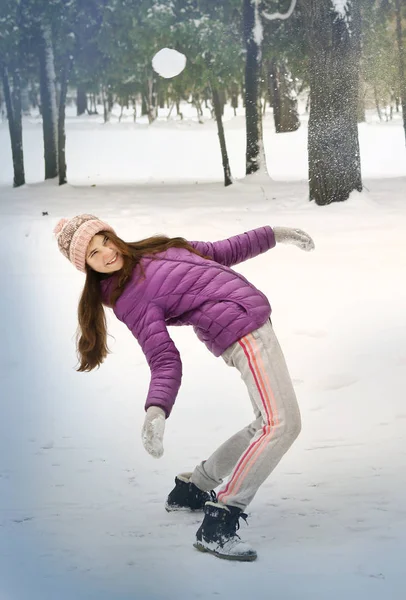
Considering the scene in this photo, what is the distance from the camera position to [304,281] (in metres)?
4.30

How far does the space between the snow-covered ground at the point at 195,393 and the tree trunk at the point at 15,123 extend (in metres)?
0.05

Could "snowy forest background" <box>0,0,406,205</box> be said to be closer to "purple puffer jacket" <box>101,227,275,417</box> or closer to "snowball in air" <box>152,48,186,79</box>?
"snowball in air" <box>152,48,186,79</box>

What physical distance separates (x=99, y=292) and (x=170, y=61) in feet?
9.82

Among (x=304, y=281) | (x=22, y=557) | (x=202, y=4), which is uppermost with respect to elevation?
(x=202, y=4)

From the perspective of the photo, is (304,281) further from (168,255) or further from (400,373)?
(168,255)

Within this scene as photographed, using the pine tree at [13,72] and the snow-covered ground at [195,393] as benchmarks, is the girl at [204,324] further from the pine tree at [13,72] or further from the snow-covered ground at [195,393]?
the pine tree at [13,72]

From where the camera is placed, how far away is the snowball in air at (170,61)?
4.97 m

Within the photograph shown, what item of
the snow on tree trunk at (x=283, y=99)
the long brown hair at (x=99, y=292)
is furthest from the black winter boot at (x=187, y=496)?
the snow on tree trunk at (x=283, y=99)

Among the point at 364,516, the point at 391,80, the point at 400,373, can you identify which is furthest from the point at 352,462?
the point at 391,80

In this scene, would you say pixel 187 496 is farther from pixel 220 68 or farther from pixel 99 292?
pixel 220 68

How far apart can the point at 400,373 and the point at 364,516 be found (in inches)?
46.1

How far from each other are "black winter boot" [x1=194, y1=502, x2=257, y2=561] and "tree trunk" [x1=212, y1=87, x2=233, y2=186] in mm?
2917

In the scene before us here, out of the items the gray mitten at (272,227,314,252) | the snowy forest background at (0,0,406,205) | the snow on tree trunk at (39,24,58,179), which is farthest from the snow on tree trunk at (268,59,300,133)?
the gray mitten at (272,227,314,252)

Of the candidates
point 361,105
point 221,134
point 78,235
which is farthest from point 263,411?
point 221,134
